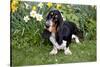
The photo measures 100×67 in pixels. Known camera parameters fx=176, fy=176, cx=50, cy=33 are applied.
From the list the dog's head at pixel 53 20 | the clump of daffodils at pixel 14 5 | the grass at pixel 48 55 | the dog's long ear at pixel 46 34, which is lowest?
the grass at pixel 48 55

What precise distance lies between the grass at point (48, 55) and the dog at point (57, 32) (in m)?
0.05

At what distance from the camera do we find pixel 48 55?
5.73 ft

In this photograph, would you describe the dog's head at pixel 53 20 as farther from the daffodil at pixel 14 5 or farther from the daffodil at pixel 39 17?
the daffodil at pixel 14 5

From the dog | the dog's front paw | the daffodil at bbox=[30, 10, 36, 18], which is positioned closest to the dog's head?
the dog

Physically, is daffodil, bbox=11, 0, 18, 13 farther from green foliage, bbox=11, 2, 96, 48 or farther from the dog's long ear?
the dog's long ear

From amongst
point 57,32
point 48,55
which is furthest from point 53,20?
point 48,55

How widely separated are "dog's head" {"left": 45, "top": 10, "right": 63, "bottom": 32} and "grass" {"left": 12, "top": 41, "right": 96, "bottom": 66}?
19 centimetres

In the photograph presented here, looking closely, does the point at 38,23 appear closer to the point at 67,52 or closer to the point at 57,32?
the point at 57,32

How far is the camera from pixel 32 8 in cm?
171

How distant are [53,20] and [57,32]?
127 mm

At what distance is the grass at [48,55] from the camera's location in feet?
5.44

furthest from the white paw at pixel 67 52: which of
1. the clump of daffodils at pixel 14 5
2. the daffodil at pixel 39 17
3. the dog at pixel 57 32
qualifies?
the clump of daffodils at pixel 14 5
